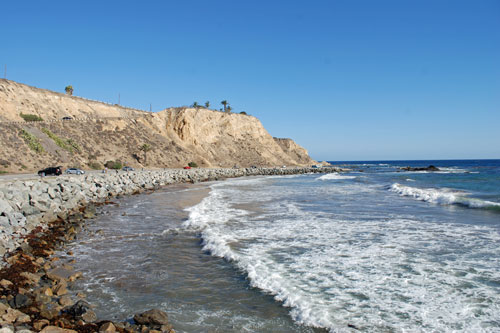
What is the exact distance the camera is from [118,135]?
61.1 metres

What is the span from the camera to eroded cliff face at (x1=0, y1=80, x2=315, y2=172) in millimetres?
44062

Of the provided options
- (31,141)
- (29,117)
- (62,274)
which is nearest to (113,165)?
(31,141)

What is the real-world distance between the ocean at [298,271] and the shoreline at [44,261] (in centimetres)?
53

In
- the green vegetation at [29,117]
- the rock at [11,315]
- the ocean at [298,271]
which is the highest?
the green vegetation at [29,117]

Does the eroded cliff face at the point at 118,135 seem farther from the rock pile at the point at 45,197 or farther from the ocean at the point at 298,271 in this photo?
the ocean at the point at 298,271

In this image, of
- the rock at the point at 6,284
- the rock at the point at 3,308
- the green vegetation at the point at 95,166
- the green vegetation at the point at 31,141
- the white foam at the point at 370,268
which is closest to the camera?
the rock at the point at 3,308

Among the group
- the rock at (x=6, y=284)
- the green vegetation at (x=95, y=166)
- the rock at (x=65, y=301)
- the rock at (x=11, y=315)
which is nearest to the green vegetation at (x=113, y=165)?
the green vegetation at (x=95, y=166)

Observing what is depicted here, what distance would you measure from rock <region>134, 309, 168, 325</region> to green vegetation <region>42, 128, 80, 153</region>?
47.7 m

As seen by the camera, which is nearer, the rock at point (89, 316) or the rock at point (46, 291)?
the rock at point (89, 316)

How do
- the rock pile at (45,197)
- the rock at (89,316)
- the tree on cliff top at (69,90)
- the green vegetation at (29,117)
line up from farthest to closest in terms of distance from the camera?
the tree on cliff top at (69,90) → the green vegetation at (29,117) → the rock pile at (45,197) → the rock at (89,316)

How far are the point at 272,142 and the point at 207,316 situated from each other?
95.8 m

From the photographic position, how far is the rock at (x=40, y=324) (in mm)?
5405

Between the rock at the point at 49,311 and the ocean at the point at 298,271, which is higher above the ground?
the rock at the point at 49,311

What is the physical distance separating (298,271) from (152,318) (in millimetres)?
4120
